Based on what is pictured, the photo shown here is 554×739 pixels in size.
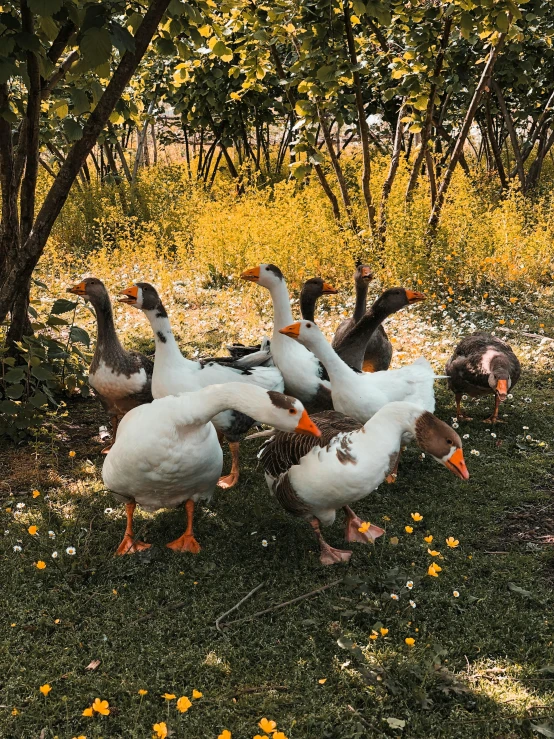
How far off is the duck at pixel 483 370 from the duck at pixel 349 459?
70.5 inches

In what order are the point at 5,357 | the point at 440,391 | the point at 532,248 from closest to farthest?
the point at 5,357, the point at 440,391, the point at 532,248

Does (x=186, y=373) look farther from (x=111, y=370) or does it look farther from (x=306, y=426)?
→ (x=306, y=426)

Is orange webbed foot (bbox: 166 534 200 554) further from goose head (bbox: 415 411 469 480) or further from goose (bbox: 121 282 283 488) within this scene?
goose head (bbox: 415 411 469 480)

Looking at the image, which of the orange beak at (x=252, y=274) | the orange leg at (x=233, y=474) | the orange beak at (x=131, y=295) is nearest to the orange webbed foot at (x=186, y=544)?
the orange leg at (x=233, y=474)

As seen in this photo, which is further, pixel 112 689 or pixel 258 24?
pixel 258 24

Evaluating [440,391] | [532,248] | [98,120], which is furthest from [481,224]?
[98,120]

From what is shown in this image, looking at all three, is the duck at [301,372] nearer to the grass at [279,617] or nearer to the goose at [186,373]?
the goose at [186,373]

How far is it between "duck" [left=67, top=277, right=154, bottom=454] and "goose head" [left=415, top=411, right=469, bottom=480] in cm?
242

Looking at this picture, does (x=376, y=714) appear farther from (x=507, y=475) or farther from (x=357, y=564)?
(x=507, y=475)

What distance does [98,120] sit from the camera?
427cm

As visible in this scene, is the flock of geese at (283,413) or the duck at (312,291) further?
the duck at (312,291)

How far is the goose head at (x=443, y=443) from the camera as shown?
10.7 ft

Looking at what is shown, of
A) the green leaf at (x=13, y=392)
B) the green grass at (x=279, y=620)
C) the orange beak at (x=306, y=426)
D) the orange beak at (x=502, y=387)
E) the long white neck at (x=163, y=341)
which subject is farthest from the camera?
the orange beak at (x=502, y=387)

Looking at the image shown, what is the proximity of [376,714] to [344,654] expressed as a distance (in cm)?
35
